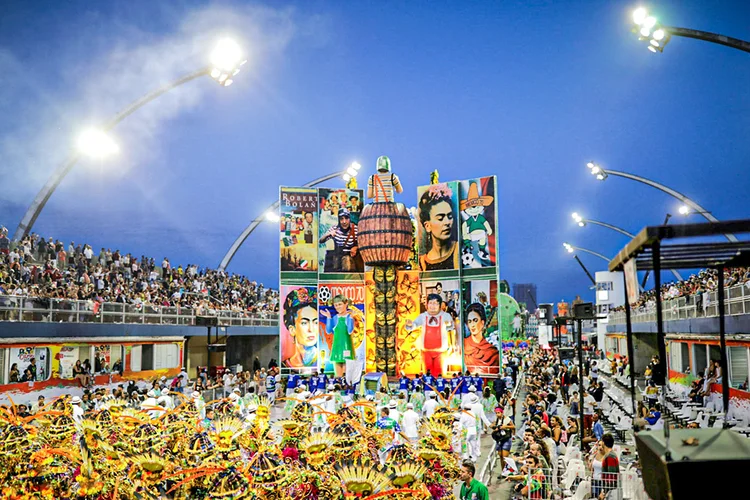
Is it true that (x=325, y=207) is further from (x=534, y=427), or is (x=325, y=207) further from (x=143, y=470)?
(x=143, y=470)

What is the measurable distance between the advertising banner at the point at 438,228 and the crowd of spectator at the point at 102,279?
33.2 ft

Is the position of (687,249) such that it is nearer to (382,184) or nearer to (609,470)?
(609,470)

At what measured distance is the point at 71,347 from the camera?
68.0 ft

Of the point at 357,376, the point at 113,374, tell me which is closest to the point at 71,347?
the point at 113,374

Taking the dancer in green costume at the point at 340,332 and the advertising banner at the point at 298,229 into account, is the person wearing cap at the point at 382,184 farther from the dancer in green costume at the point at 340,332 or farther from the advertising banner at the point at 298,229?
the dancer in green costume at the point at 340,332

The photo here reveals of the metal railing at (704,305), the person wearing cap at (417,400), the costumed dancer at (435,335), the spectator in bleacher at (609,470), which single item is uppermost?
the metal railing at (704,305)

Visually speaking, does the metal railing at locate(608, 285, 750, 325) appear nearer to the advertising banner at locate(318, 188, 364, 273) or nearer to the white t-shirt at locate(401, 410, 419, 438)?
the white t-shirt at locate(401, 410, 419, 438)

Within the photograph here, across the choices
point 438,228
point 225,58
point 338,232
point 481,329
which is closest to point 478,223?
point 438,228

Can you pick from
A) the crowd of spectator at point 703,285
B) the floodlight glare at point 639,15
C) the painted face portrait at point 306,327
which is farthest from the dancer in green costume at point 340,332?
the floodlight glare at point 639,15

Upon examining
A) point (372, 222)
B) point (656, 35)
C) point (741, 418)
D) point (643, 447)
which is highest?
point (656, 35)

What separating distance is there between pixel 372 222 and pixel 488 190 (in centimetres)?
480

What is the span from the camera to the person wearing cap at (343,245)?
90.1 feet

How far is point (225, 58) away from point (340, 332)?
1386cm

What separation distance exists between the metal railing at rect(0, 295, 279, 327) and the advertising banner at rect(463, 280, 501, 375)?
1143cm
